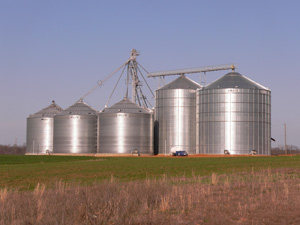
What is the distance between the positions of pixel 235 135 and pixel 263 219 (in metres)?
91.3

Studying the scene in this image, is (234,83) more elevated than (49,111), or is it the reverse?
(234,83)

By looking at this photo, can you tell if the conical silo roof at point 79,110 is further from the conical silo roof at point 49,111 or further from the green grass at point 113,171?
the green grass at point 113,171

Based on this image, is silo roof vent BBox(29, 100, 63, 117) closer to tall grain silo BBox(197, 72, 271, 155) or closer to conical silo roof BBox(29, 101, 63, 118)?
conical silo roof BBox(29, 101, 63, 118)

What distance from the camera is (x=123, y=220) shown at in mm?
18703

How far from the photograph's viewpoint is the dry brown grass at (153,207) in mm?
18891

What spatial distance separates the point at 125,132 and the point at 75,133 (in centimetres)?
1331

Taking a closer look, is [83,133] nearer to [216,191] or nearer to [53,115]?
[53,115]

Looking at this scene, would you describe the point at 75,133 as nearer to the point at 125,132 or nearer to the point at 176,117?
the point at 125,132

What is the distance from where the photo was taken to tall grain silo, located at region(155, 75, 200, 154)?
394 feet

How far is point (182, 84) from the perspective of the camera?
12638 centimetres

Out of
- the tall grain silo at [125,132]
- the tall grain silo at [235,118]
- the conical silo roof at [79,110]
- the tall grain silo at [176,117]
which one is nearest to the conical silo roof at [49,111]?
the conical silo roof at [79,110]

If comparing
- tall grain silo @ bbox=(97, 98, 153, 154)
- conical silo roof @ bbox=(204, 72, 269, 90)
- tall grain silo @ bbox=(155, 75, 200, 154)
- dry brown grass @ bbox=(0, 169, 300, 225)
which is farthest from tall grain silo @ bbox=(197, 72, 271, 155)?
dry brown grass @ bbox=(0, 169, 300, 225)

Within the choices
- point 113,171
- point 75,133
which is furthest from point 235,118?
point 113,171

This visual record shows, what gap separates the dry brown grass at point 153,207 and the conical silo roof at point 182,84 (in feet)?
325
